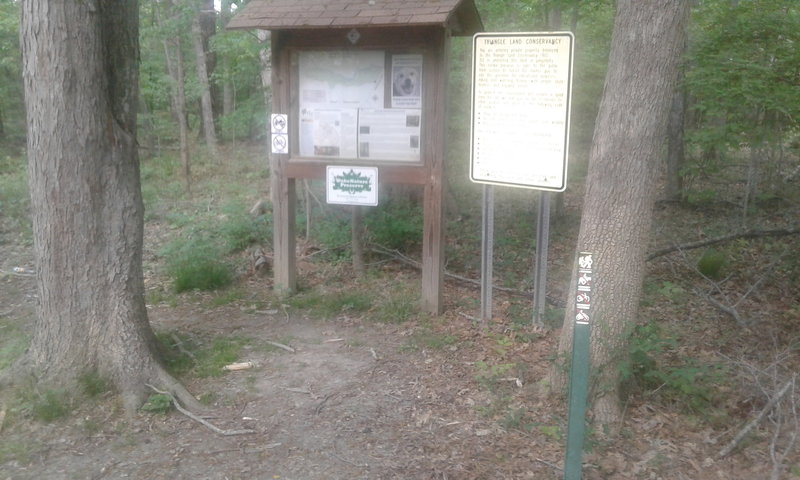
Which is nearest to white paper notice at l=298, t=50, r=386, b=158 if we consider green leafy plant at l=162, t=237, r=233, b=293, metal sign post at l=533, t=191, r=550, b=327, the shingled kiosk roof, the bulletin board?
the bulletin board

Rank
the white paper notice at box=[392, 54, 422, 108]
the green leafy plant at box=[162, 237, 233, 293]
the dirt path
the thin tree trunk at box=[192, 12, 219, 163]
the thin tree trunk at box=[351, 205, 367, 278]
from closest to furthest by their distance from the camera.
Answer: the dirt path
the white paper notice at box=[392, 54, 422, 108]
the green leafy plant at box=[162, 237, 233, 293]
the thin tree trunk at box=[351, 205, 367, 278]
the thin tree trunk at box=[192, 12, 219, 163]

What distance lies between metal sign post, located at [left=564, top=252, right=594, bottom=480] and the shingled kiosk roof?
3.35 metres

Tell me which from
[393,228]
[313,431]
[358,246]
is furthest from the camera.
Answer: [393,228]

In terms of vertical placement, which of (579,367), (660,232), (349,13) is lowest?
(660,232)

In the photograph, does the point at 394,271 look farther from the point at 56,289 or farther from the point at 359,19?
the point at 56,289

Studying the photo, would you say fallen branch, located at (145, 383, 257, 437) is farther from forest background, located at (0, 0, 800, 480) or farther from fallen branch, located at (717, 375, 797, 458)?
fallen branch, located at (717, 375, 797, 458)

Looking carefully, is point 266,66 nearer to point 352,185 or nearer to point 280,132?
point 280,132

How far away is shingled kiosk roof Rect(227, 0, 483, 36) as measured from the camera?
613cm

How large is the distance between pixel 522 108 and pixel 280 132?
2.55 m

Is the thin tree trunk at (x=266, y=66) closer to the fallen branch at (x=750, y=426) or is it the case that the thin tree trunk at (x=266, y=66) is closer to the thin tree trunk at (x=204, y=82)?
the thin tree trunk at (x=204, y=82)

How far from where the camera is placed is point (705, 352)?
5984 millimetres

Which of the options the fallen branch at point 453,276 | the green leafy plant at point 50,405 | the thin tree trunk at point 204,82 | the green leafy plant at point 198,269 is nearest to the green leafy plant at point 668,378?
the fallen branch at point 453,276

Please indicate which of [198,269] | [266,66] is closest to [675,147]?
[266,66]

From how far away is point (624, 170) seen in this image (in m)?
4.48
